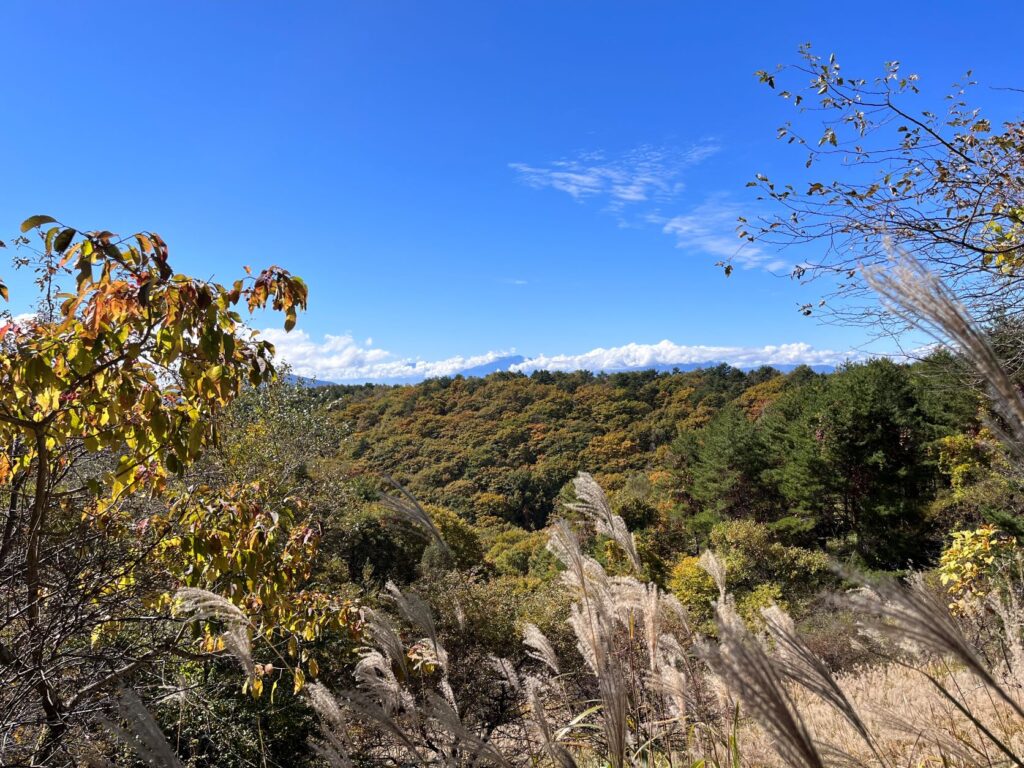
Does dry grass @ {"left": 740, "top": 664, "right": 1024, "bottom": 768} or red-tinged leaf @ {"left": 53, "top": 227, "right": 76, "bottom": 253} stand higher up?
red-tinged leaf @ {"left": 53, "top": 227, "right": 76, "bottom": 253}

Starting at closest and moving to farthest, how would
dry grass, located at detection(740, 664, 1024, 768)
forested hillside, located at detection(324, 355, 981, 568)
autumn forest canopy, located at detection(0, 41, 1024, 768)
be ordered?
autumn forest canopy, located at detection(0, 41, 1024, 768), dry grass, located at detection(740, 664, 1024, 768), forested hillside, located at detection(324, 355, 981, 568)

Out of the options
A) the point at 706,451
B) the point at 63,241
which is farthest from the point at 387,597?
the point at 706,451

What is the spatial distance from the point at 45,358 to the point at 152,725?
1.51 m

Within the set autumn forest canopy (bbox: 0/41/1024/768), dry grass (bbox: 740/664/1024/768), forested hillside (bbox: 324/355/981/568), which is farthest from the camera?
forested hillside (bbox: 324/355/981/568)

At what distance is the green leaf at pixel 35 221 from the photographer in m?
1.75

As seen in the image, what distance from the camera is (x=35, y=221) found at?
1.78m

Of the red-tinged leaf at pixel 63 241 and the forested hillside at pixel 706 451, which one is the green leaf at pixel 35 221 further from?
the forested hillside at pixel 706 451

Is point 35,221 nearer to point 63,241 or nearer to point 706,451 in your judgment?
point 63,241

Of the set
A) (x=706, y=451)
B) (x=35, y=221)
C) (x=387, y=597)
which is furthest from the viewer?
(x=706, y=451)

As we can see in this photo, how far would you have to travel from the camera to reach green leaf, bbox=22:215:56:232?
1.75m

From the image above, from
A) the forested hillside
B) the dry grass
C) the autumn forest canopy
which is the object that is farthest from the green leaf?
the forested hillside

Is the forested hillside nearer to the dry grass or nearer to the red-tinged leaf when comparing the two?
the dry grass

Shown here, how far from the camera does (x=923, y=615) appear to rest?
0.82 meters

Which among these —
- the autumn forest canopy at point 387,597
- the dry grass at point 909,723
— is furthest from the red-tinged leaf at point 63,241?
the dry grass at point 909,723
